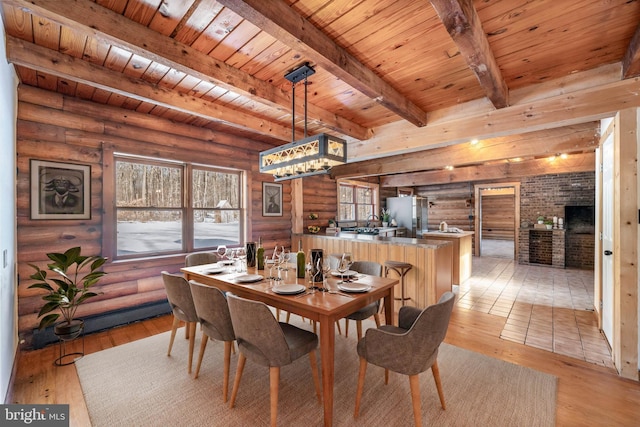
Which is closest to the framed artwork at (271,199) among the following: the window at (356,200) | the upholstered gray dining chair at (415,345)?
the window at (356,200)

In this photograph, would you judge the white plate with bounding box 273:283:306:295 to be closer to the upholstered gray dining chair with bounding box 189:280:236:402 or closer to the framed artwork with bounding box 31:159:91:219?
the upholstered gray dining chair with bounding box 189:280:236:402

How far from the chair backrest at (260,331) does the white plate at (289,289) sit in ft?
1.21

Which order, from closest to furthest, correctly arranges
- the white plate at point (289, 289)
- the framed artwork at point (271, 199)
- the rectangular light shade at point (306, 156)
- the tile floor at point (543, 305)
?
the white plate at point (289, 289) < the rectangular light shade at point (306, 156) < the tile floor at point (543, 305) < the framed artwork at point (271, 199)

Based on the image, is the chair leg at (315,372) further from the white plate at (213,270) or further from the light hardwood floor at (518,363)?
the light hardwood floor at (518,363)

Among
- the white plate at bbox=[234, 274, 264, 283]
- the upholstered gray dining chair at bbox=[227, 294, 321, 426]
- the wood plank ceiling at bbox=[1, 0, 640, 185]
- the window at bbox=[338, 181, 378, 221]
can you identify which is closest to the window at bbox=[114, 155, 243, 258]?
the wood plank ceiling at bbox=[1, 0, 640, 185]

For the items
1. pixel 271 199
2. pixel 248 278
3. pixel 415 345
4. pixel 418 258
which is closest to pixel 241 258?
pixel 248 278

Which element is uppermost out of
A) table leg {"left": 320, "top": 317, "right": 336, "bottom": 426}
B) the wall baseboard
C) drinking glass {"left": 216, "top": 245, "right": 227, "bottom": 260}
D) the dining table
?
drinking glass {"left": 216, "top": 245, "right": 227, "bottom": 260}

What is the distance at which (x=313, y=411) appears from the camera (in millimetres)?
1956

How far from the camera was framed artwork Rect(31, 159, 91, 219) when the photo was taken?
289 centimetres

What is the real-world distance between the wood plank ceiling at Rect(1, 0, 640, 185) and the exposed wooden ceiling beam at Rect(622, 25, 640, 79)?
0.02 meters

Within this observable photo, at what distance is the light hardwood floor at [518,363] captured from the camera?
1937 millimetres

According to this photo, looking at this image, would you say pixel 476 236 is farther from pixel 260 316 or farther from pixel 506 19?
pixel 260 316

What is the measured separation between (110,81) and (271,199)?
3006 mm

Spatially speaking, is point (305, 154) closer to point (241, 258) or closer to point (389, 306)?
point (241, 258)
